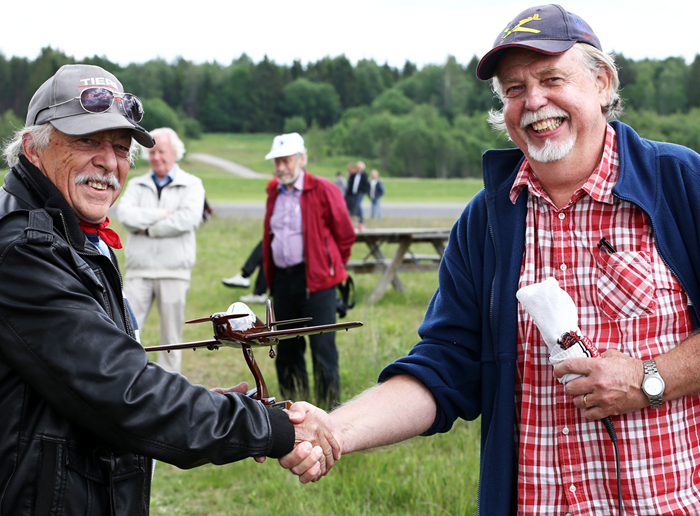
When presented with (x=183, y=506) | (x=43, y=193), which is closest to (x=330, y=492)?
(x=183, y=506)

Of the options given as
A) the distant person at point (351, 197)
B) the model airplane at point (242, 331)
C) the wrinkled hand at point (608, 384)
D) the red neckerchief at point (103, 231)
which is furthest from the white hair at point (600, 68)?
the distant person at point (351, 197)

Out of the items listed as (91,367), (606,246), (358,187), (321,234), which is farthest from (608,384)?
(358,187)

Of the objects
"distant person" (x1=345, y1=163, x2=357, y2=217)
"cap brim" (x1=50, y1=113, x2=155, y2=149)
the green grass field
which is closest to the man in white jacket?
"cap brim" (x1=50, y1=113, x2=155, y2=149)

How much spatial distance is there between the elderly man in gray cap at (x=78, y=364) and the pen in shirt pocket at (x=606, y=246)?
1.27m

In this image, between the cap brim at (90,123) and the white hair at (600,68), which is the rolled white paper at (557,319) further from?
the cap brim at (90,123)

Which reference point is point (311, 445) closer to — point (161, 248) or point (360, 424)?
point (360, 424)

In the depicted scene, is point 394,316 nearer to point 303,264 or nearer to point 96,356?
point 303,264

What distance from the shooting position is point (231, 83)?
12300 centimetres

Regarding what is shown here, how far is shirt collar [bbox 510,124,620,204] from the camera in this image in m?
2.27

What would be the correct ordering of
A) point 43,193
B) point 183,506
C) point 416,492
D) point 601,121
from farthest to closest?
point 183,506, point 416,492, point 601,121, point 43,193

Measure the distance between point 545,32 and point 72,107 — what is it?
1.64 metres

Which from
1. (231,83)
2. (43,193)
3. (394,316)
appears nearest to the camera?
(43,193)

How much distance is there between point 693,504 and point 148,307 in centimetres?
571

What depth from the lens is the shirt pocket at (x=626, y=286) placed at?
6.99 feet
